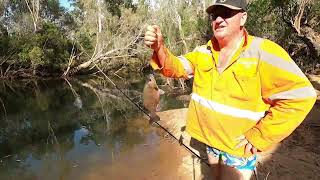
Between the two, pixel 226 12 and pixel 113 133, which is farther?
pixel 113 133

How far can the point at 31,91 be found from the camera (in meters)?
21.6

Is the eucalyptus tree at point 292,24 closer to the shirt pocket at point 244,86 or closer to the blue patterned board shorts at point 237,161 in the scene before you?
the blue patterned board shorts at point 237,161

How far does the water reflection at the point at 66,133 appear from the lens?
834 centimetres

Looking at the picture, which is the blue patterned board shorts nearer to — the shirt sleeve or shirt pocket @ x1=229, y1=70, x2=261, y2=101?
the shirt sleeve

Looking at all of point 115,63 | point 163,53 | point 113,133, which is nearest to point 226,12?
point 163,53

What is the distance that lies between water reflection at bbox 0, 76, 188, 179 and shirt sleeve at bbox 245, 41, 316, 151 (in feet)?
20.5

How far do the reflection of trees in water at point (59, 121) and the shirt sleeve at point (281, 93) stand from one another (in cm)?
747

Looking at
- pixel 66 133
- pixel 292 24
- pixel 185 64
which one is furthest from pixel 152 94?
pixel 292 24

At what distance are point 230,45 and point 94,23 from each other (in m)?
31.6

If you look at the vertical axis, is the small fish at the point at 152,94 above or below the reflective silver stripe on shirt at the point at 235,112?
below

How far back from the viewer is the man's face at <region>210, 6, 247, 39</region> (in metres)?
2.13

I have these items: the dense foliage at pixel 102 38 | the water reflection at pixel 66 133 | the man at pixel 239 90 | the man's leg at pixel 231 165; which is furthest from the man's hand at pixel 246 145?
the dense foliage at pixel 102 38

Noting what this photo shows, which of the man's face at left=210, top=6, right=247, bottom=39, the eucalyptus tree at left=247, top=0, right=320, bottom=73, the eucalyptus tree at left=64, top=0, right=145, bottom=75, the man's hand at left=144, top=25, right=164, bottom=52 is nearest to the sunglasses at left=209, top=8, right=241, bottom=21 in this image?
the man's face at left=210, top=6, right=247, bottom=39

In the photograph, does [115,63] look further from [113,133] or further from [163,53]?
[163,53]
